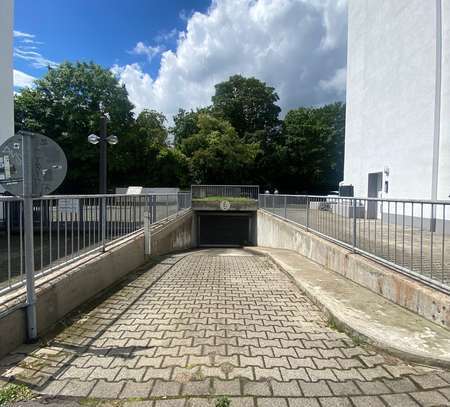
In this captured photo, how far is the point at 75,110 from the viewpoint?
29.0 meters

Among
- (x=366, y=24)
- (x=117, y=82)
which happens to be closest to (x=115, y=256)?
(x=366, y=24)

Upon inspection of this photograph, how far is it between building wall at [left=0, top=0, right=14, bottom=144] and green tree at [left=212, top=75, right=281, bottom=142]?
3124 centimetres

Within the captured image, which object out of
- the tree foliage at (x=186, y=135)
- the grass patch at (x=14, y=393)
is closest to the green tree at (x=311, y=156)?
the tree foliage at (x=186, y=135)

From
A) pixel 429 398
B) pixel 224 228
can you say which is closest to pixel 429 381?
pixel 429 398

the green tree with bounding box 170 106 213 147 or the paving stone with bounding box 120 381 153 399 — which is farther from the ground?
the green tree with bounding box 170 106 213 147

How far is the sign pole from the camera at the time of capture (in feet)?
10.8

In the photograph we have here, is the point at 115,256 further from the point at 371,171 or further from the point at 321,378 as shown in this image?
the point at 371,171

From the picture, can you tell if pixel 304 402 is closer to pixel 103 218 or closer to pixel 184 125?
pixel 103 218

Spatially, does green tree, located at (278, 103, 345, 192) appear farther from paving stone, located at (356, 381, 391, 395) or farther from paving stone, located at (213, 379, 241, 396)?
paving stone, located at (213, 379, 241, 396)

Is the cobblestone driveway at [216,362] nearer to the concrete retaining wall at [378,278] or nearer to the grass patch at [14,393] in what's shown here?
the grass patch at [14,393]

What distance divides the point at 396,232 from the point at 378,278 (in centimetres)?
71

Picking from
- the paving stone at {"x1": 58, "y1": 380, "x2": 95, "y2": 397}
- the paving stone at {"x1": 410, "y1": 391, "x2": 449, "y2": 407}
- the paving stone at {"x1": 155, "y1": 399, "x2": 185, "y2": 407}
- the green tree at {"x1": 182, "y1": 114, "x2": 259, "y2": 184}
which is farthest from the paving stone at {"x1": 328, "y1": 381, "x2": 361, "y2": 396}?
the green tree at {"x1": 182, "y1": 114, "x2": 259, "y2": 184}

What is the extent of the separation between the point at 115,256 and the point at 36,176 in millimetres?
2605

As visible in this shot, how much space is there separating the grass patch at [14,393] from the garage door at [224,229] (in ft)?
71.6
